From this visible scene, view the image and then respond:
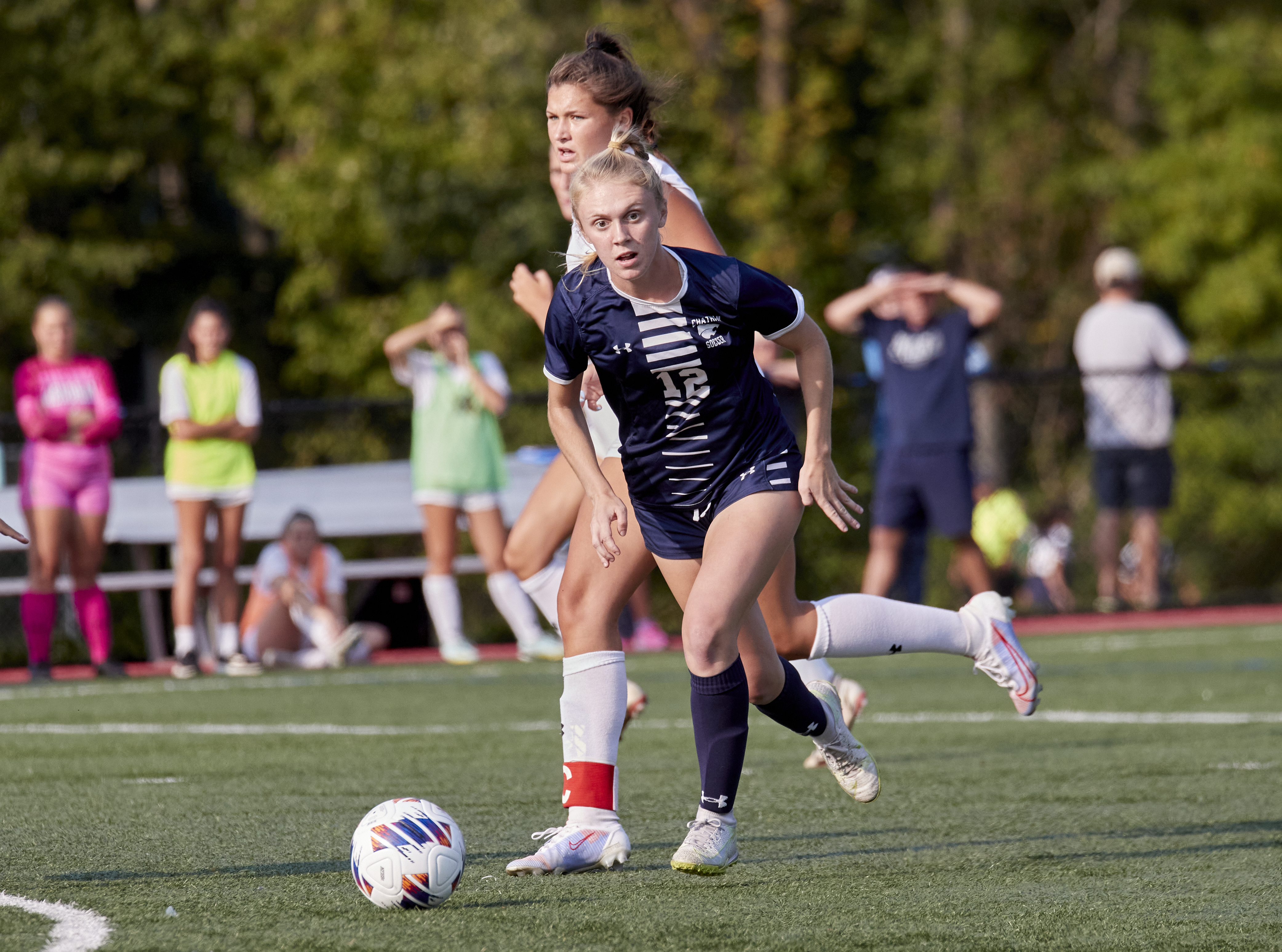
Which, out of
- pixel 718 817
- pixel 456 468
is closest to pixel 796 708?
pixel 718 817

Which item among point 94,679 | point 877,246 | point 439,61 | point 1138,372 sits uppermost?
point 439,61

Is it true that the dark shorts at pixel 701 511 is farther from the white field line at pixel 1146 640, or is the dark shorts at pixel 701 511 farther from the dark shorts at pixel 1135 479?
the dark shorts at pixel 1135 479

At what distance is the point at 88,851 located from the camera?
4.48 meters

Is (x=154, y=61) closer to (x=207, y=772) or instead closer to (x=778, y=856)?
(x=207, y=772)

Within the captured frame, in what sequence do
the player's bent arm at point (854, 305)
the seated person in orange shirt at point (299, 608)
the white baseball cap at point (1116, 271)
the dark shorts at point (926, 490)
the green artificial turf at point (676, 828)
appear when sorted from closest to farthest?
the green artificial turf at point (676, 828) < the player's bent arm at point (854, 305) < the dark shorts at point (926, 490) < the seated person in orange shirt at point (299, 608) < the white baseball cap at point (1116, 271)

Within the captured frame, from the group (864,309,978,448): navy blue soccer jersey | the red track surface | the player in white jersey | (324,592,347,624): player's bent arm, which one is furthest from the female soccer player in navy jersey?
(324,592,347,624): player's bent arm

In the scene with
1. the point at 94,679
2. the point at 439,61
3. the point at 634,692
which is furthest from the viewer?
the point at 439,61

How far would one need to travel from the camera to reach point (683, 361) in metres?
4.16

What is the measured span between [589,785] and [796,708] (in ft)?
1.85

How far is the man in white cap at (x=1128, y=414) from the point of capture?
12734 millimetres

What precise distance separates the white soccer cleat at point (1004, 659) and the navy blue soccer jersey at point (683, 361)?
4.10 feet

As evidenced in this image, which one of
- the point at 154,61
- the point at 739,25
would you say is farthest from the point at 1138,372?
the point at 154,61

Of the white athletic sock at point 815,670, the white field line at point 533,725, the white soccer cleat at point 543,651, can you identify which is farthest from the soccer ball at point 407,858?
the white soccer cleat at point 543,651

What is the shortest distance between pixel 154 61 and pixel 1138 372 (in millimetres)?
16198
